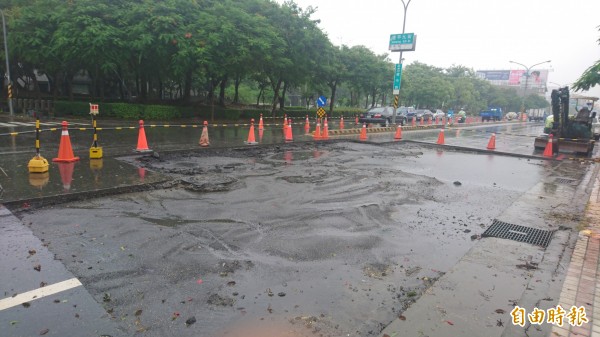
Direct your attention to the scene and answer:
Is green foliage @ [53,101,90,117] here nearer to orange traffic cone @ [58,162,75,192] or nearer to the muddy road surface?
orange traffic cone @ [58,162,75,192]

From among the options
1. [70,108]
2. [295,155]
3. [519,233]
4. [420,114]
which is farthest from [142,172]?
[420,114]

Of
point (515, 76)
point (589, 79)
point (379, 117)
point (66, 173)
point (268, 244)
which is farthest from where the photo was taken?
point (515, 76)

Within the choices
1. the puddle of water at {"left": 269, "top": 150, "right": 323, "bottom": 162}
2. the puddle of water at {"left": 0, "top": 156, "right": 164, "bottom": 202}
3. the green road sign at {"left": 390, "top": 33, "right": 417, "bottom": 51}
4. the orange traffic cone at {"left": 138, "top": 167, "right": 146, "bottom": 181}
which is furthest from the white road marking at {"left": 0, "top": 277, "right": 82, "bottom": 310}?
the green road sign at {"left": 390, "top": 33, "right": 417, "bottom": 51}

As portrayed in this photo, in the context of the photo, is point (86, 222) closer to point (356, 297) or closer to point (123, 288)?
point (123, 288)

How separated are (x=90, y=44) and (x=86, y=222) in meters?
17.8

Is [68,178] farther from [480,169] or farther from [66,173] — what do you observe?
[480,169]

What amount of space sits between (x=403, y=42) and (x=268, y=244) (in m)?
27.6

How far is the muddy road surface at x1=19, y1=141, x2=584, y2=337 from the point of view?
12.0 ft

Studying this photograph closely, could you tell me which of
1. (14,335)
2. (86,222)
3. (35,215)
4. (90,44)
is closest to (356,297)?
(14,335)

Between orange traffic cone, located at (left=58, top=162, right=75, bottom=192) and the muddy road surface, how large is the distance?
102 centimetres

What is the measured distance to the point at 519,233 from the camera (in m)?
6.30

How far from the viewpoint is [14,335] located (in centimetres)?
311

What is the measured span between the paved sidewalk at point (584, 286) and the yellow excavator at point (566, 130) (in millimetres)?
13775

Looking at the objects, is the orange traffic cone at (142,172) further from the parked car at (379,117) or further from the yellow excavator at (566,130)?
the parked car at (379,117)
